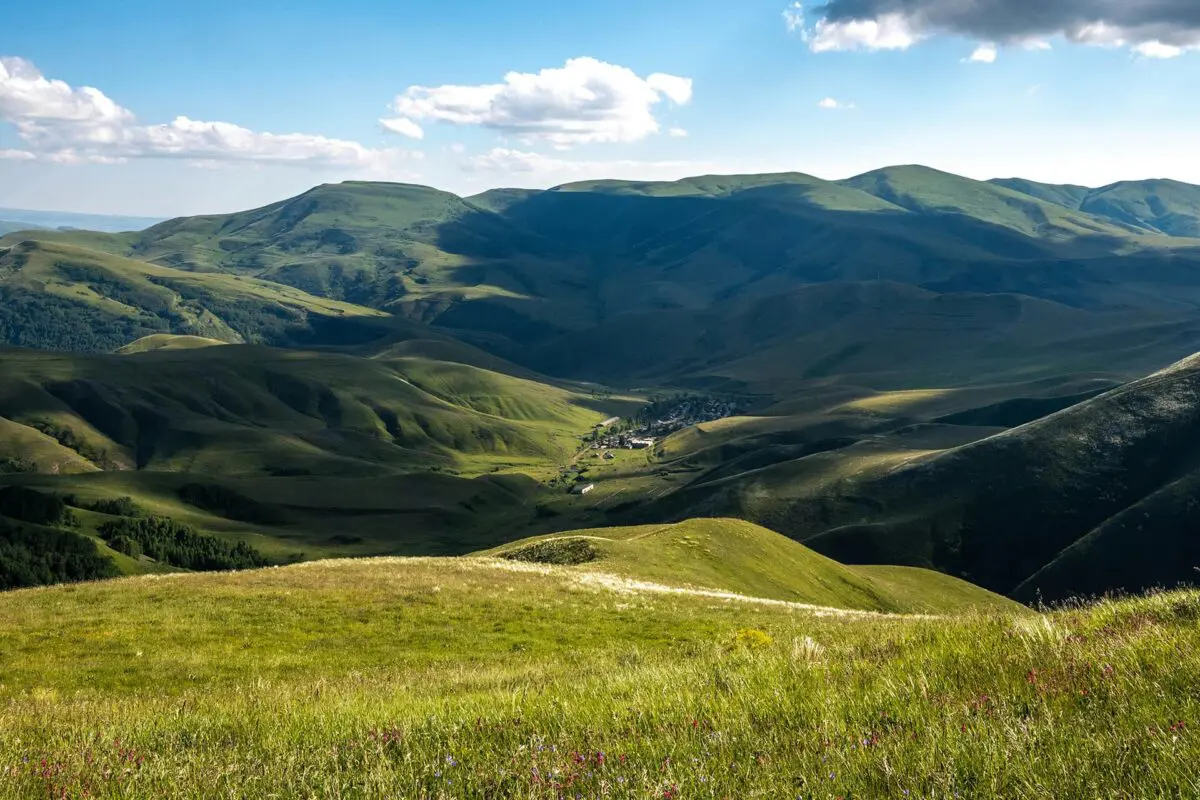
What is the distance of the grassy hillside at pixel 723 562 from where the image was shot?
59.4 metres

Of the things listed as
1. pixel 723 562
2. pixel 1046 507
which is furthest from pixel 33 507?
pixel 1046 507

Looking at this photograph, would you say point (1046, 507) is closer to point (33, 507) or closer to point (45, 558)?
point (45, 558)

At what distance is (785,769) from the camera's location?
257 inches

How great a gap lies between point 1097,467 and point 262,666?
655 ft

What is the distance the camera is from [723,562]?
222 ft

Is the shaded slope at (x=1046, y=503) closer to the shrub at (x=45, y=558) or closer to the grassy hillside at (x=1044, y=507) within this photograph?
the grassy hillside at (x=1044, y=507)

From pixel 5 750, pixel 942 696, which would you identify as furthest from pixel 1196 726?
pixel 5 750

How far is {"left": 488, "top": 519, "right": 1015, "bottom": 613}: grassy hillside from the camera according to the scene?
59375mm

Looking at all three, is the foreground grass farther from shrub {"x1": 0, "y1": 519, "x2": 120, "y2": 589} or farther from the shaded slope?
the shaded slope

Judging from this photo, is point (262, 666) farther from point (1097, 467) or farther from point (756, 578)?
point (1097, 467)

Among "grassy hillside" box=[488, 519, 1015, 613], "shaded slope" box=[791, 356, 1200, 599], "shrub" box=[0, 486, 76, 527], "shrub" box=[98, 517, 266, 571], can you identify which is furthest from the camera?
"shrub" box=[0, 486, 76, 527]

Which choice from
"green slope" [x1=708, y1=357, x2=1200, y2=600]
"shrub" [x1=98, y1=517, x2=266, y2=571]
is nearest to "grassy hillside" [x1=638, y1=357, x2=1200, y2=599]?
"green slope" [x1=708, y1=357, x2=1200, y2=600]

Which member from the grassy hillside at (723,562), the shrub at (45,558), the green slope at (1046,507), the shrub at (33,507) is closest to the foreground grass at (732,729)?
the grassy hillside at (723,562)

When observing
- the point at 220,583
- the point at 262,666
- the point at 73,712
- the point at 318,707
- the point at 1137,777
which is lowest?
the point at 220,583
